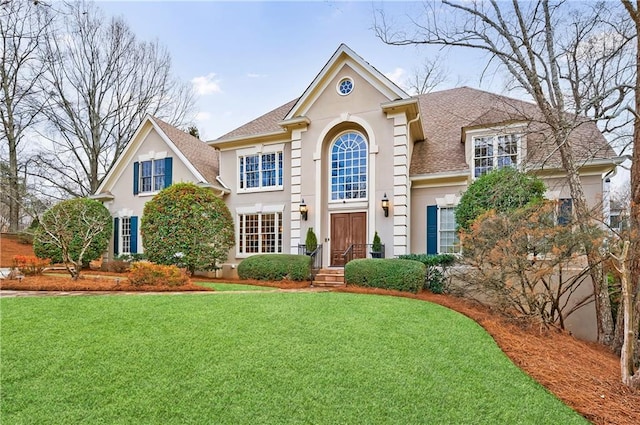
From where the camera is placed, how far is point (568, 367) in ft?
18.8

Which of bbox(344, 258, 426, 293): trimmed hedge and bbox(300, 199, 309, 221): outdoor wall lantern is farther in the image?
bbox(300, 199, 309, 221): outdoor wall lantern

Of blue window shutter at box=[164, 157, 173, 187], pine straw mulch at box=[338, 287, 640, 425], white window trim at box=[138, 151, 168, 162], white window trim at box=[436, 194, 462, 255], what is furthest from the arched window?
white window trim at box=[138, 151, 168, 162]

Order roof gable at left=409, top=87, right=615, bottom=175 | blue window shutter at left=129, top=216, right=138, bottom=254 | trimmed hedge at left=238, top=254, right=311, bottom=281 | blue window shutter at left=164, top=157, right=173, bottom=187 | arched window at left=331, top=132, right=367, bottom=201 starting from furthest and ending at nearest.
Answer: blue window shutter at left=129, top=216, right=138, bottom=254
blue window shutter at left=164, top=157, right=173, bottom=187
arched window at left=331, top=132, right=367, bottom=201
trimmed hedge at left=238, top=254, right=311, bottom=281
roof gable at left=409, top=87, right=615, bottom=175

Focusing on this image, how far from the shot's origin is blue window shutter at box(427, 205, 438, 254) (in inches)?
521

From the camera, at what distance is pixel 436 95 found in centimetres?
1842

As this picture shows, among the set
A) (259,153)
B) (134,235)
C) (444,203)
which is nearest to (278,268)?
(259,153)

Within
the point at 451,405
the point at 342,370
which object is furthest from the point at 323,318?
the point at 451,405

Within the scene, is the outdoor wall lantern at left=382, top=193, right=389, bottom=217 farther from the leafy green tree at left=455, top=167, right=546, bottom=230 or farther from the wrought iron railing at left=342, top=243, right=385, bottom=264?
the leafy green tree at left=455, top=167, right=546, bottom=230

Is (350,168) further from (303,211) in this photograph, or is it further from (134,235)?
(134,235)

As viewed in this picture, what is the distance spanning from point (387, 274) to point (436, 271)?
166cm

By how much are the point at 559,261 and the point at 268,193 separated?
35.4 ft

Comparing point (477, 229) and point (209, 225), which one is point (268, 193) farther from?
point (477, 229)

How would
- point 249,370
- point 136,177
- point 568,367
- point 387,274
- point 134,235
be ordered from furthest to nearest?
point 136,177 < point 134,235 < point 387,274 < point 568,367 < point 249,370

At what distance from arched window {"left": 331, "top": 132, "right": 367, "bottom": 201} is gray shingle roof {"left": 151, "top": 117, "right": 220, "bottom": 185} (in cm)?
568
